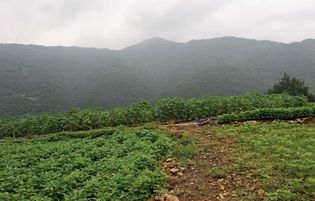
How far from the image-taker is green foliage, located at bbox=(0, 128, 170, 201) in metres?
11.4

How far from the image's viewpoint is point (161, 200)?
1073 cm

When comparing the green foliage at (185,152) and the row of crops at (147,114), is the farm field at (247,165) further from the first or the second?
the row of crops at (147,114)

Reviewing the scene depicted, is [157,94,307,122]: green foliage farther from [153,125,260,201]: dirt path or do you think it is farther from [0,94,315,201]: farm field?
[153,125,260,201]: dirt path

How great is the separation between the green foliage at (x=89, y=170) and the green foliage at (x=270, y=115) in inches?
190

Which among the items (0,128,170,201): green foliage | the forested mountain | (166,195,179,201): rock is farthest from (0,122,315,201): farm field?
the forested mountain

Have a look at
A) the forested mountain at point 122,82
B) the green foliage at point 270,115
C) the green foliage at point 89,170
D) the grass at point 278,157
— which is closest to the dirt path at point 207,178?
the grass at point 278,157

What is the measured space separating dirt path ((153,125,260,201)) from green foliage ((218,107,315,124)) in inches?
A: 249

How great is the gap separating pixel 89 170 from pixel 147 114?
42.7 feet

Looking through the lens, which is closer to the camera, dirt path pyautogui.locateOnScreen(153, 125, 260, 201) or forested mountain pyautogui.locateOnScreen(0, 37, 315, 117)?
dirt path pyautogui.locateOnScreen(153, 125, 260, 201)

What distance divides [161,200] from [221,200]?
4.87ft

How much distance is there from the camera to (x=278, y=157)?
13539 millimetres

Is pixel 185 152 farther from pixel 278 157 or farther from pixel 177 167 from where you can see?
pixel 278 157

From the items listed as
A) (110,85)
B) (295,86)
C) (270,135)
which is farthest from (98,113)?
(110,85)

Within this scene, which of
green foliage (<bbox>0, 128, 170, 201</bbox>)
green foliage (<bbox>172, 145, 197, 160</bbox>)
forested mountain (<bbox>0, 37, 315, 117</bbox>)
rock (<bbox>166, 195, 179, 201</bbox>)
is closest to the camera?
rock (<bbox>166, 195, 179, 201</bbox>)
